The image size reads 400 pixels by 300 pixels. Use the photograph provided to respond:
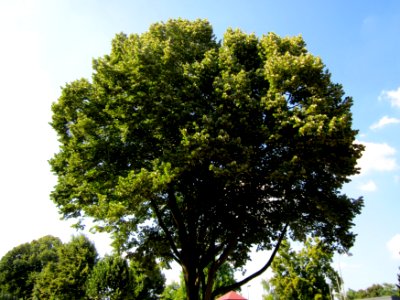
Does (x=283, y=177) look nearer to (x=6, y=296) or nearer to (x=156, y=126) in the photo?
(x=156, y=126)

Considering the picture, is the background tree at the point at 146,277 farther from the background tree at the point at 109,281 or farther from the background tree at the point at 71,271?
the background tree at the point at 71,271

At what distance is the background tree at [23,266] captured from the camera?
78.2 metres

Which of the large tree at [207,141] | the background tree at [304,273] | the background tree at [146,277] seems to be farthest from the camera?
the background tree at [304,273]

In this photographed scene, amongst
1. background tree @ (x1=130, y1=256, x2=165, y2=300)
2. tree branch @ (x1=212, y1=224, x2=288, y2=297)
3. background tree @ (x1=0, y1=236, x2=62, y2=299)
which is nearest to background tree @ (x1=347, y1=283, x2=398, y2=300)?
background tree @ (x1=130, y1=256, x2=165, y2=300)

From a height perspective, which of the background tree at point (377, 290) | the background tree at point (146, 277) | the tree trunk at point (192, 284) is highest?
the background tree at point (146, 277)

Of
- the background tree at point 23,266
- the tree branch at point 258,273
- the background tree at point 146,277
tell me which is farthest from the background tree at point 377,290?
the tree branch at point 258,273

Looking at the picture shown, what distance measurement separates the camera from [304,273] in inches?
1882

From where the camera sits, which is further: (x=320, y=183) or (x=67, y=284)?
(x=67, y=284)

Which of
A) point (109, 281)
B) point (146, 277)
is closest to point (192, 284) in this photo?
point (109, 281)

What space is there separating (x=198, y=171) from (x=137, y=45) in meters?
8.49

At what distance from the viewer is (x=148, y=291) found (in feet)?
229

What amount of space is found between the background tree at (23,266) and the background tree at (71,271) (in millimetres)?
22659

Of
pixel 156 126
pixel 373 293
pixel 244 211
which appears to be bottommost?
pixel 373 293

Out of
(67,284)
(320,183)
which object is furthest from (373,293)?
(320,183)
